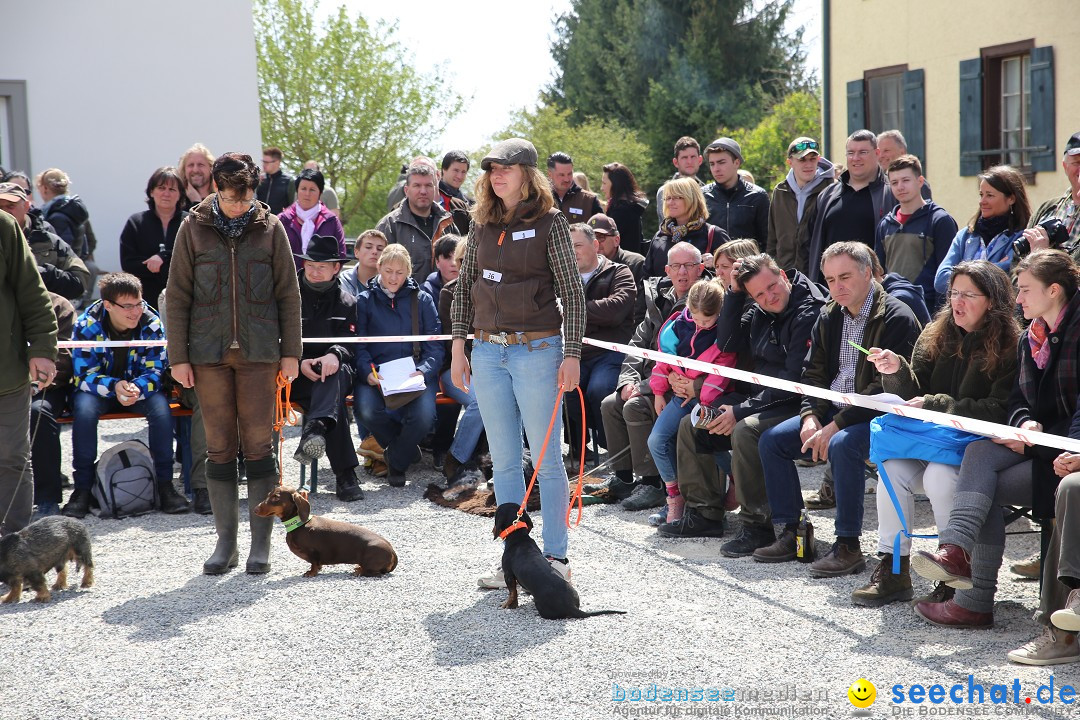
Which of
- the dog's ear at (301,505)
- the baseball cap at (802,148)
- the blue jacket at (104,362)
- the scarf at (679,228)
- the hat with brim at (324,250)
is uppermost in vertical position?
the baseball cap at (802,148)

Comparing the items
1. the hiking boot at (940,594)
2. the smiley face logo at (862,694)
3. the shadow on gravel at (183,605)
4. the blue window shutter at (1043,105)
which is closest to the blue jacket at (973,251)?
the hiking boot at (940,594)

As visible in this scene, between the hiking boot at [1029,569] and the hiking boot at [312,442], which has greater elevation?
the hiking boot at [312,442]

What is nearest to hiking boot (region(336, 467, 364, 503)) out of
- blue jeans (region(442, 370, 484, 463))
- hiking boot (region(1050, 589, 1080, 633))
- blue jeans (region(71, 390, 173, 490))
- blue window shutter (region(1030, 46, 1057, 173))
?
blue jeans (region(442, 370, 484, 463))

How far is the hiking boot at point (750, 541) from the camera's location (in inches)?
237

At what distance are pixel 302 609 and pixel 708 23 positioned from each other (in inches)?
1304

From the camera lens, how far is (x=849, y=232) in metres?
8.12

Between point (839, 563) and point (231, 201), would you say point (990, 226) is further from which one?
point (231, 201)

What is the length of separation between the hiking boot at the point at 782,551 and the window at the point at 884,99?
1189cm

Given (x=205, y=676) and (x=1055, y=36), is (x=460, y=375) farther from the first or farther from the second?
(x=1055, y=36)

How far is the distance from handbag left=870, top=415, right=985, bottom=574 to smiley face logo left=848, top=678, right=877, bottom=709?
3.82 ft

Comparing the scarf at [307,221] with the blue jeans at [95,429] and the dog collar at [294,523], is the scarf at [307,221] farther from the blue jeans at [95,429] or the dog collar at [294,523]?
the dog collar at [294,523]

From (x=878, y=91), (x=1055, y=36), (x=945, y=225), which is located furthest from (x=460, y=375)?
(x=878, y=91)

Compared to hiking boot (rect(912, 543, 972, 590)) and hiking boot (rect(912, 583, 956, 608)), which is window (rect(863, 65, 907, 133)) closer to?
hiking boot (rect(912, 583, 956, 608))

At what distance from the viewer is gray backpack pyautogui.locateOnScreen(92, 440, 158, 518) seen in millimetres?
7312
